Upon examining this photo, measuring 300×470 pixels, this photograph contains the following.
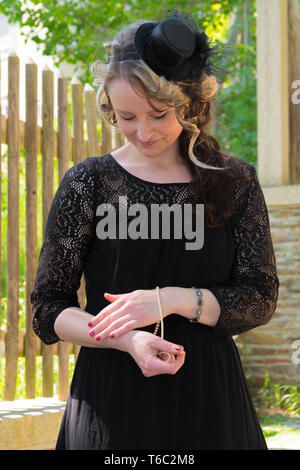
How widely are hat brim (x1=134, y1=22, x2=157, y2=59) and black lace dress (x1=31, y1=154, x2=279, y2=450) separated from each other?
309mm

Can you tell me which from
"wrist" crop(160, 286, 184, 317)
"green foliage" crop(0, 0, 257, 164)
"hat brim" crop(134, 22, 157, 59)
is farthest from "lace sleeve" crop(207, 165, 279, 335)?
"green foliage" crop(0, 0, 257, 164)

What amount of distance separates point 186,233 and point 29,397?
2.94 meters

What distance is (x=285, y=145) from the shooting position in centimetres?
672

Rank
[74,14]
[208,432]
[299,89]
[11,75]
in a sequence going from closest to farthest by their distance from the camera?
[208,432] < [11,75] < [299,89] < [74,14]

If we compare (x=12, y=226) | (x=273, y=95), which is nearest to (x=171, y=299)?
(x=12, y=226)

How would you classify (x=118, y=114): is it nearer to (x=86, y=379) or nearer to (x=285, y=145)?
(x=86, y=379)

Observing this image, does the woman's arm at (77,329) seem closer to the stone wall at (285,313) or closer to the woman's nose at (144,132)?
the woman's nose at (144,132)

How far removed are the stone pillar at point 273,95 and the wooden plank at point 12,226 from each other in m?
3.02

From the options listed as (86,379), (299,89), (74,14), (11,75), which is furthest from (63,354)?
(74,14)

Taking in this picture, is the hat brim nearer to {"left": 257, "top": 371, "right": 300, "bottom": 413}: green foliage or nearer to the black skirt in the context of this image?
the black skirt

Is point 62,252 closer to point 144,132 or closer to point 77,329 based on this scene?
point 77,329

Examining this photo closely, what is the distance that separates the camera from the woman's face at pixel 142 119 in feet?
5.67

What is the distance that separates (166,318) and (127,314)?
7.4 inches

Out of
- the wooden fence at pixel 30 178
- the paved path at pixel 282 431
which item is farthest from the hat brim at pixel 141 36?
the paved path at pixel 282 431
